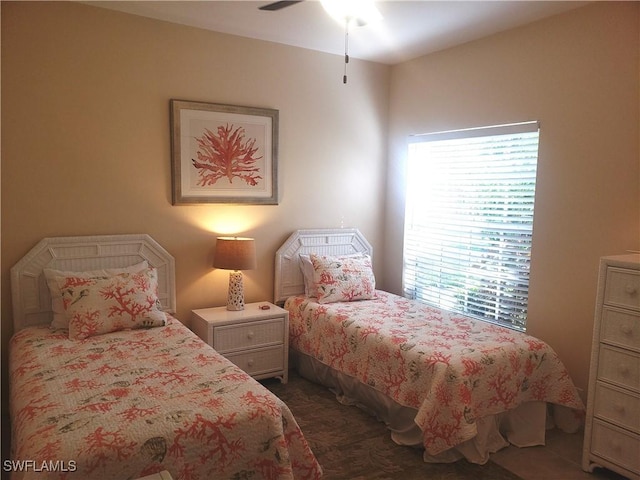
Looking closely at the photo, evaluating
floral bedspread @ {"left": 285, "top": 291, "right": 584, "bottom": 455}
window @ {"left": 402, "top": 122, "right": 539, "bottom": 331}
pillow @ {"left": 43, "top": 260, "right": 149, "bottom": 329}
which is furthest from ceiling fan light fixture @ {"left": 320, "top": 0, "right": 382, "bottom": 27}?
pillow @ {"left": 43, "top": 260, "right": 149, "bottom": 329}

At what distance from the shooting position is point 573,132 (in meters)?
3.09

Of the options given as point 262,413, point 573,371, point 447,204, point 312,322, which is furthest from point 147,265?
point 573,371

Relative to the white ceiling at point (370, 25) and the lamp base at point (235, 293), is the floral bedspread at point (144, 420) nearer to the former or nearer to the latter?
the lamp base at point (235, 293)

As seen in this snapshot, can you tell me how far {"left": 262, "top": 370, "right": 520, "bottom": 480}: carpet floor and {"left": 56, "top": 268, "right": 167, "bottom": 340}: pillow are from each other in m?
1.18

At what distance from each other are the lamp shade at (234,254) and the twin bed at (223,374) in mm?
392

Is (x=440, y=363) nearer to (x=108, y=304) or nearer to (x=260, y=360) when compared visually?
(x=260, y=360)

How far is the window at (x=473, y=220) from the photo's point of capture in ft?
11.3

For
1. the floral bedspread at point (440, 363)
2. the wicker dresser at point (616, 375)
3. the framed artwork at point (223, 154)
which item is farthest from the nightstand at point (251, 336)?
the wicker dresser at point (616, 375)

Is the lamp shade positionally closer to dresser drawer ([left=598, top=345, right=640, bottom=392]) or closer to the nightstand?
the nightstand

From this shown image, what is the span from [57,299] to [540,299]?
3.15 meters

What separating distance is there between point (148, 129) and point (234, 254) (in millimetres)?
1067

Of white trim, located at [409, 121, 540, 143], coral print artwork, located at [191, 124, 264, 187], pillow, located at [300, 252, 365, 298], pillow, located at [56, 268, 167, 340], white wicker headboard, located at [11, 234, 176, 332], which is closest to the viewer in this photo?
pillow, located at [56, 268, 167, 340]

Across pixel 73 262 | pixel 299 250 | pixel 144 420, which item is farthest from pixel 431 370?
pixel 73 262

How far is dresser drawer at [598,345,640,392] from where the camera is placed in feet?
7.81
